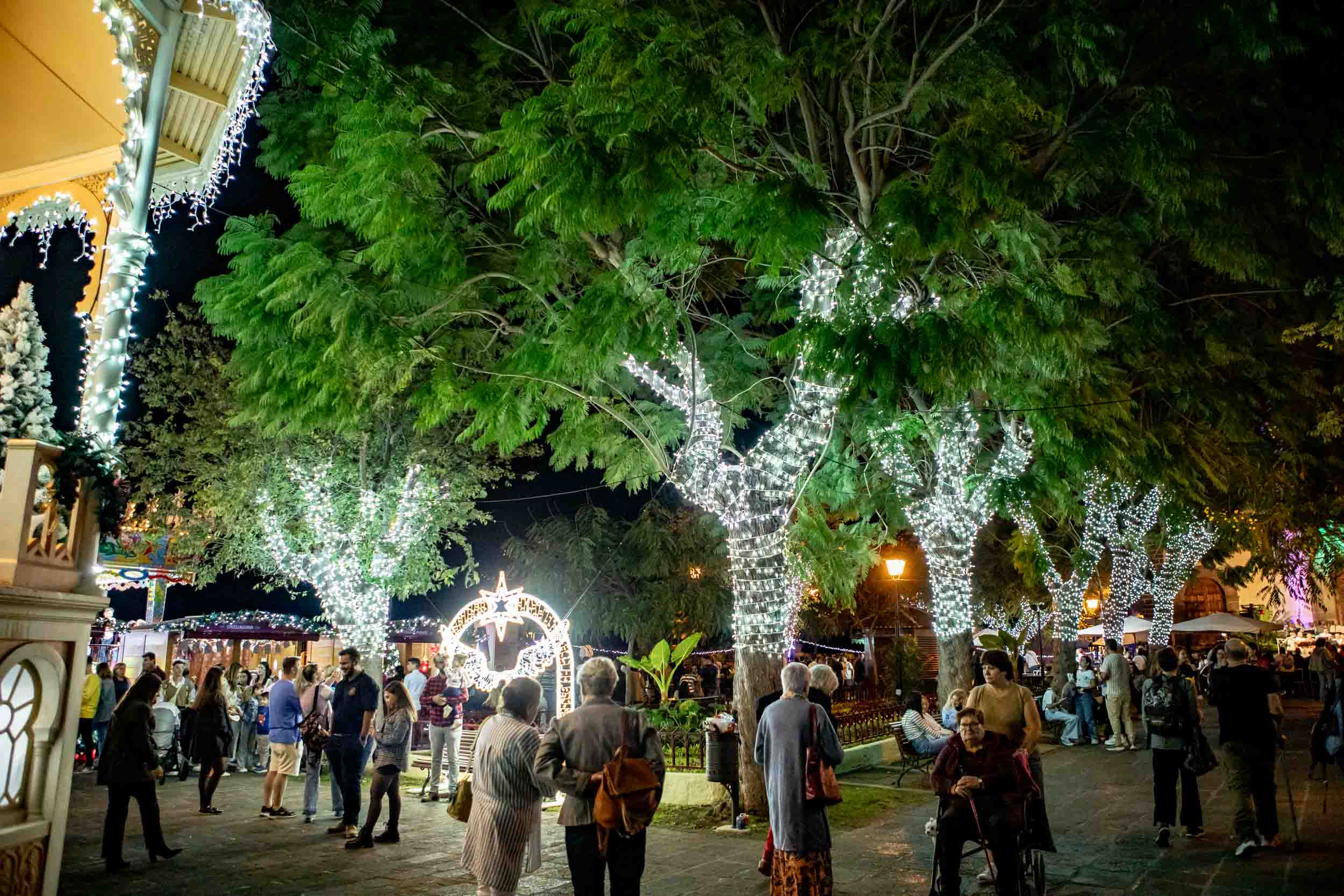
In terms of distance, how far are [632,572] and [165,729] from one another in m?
13.5

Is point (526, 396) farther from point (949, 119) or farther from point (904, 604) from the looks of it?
point (904, 604)

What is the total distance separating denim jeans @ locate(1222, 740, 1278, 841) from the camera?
8086mm

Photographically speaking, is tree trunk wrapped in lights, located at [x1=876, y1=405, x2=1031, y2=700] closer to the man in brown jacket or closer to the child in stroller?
the man in brown jacket

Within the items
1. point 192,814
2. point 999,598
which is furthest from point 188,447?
point 999,598

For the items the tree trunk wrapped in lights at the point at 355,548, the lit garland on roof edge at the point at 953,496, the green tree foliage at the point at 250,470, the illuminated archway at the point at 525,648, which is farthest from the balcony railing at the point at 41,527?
the tree trunk wrapped in lights at the point at 355,548

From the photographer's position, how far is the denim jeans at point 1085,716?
1808 centimetres

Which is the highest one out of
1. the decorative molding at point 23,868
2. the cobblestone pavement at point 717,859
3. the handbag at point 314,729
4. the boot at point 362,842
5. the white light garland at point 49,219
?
the white light garland at point 49,219

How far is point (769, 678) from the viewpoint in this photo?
409 inches

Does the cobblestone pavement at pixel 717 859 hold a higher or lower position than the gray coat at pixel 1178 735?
lower

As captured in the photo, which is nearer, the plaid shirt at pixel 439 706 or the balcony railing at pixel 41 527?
the balcony railing at pixel 41 527

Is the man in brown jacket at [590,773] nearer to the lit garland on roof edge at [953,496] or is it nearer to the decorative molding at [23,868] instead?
the decorative molding at [23,868]

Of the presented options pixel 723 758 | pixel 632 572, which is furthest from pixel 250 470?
pixel 723 758

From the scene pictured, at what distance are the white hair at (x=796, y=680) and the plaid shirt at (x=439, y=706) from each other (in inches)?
284

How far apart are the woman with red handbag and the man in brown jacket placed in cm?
101
